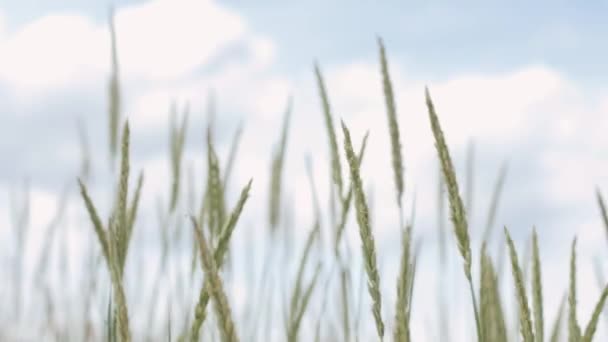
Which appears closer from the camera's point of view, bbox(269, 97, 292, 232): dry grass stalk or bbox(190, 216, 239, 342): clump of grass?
bbox(190, 216, 239, 342): clump of grass

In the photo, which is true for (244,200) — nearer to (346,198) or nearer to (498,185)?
(346,198)

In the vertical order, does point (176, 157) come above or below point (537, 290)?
above

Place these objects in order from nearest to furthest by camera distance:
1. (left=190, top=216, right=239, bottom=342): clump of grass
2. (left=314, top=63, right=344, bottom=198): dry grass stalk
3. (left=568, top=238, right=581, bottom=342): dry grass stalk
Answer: (left=190, top=216, right=239, bottom=342): clump of grass, (left=568, top=238, right=581, bottom=342): dry grass stalk, (left=314, top=63, right=344, bottom=198): dry grass stalk

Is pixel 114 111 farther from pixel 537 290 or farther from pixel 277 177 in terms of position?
pixel 537 290

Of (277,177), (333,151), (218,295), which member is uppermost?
(277,177)

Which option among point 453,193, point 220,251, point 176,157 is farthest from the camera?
point 176,157

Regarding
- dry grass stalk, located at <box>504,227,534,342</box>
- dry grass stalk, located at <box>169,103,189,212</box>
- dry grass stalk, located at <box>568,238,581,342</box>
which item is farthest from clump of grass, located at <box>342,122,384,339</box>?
dry grass stalk, located at <box>169,103,189,212</box>

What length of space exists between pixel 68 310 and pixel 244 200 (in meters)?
2.30

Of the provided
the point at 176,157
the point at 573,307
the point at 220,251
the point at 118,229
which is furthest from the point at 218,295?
the point at 176,157

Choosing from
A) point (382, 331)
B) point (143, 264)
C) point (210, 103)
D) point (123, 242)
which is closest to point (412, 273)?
point (382, 331)

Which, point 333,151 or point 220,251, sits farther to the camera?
point 333,151

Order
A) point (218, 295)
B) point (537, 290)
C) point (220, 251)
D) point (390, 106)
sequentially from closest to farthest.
Result: 1. point (218, 295)
2. point (220, 251)
3. point (537, 290)
4. point (390, 106)

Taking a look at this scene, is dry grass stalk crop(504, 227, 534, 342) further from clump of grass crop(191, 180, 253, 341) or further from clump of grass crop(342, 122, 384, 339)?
clump of grass crop(191, 180, 253, 341)

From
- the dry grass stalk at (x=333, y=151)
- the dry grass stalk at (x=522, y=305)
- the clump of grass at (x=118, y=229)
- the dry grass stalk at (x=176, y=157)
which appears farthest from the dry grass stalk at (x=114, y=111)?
the dry grass stalk at (x=522, y=305)
